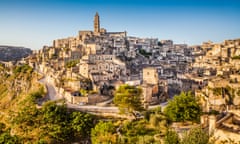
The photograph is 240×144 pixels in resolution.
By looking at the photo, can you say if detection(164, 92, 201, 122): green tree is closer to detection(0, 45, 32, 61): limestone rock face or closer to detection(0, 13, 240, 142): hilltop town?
detection(0, 13, 240, 142): hilltop town

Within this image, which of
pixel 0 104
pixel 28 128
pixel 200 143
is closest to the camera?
pixel 200 143

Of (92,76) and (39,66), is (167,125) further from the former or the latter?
(39,66)

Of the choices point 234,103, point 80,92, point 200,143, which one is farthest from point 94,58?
point 200,143

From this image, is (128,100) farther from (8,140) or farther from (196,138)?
(196,138)

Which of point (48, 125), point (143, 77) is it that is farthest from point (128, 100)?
point (143, 77)

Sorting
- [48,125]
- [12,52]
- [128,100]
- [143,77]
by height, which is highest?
[12,52]

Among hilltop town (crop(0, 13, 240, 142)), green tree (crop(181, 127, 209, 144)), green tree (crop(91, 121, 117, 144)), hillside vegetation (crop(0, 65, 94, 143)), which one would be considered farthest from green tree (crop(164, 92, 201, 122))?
green tree (crop(181, 127, 209, 144))

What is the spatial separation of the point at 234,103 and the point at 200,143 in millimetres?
23492

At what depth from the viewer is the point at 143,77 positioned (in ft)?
137

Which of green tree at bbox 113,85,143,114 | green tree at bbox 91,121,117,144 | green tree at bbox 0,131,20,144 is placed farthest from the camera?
green tree at bbox 113,85,143,114

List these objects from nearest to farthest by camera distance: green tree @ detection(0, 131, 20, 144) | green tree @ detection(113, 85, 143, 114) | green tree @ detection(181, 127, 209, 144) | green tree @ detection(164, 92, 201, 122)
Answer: green tree @ detection(181, 127, 209, 144)
green tree @ detection(164, 92, 201, 122)
green tree @ detection(0, 131, 20, 144)
green tree @ detection(113, 85, 143, 114)

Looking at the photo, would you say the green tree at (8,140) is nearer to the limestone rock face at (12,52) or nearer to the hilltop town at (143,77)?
the hilltop town at (143,77)

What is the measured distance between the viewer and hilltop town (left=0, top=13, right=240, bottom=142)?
103 ft

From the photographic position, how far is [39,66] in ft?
198
